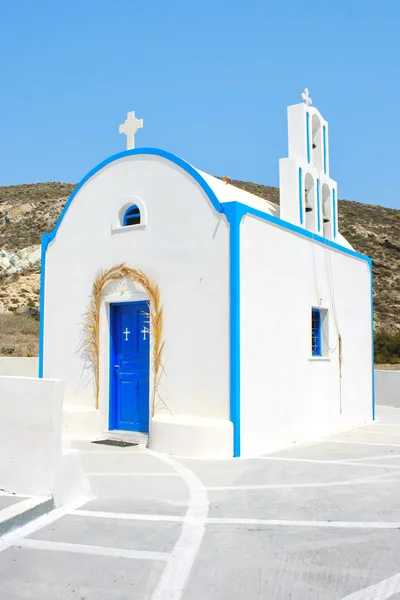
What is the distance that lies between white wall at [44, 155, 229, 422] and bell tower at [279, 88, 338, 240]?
2.45 meters

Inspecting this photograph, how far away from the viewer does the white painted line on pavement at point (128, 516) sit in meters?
5.08

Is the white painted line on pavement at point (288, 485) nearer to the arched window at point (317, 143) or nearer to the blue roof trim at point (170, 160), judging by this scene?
the blue roof trim at point (170, 160)

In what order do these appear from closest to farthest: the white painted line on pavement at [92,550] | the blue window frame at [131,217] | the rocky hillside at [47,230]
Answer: the white painted line on pavement at [92,550] → the blue window frame at [131,217] → the rocky hillside at [47,230]

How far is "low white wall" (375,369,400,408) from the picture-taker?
15414 millimetres

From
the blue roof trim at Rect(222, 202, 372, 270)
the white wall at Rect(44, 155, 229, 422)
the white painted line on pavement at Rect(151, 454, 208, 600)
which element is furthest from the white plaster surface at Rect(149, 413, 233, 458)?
the blue roof trim at Rect(222, 202, 372, 270)

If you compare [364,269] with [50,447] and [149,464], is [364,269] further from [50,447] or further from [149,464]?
[50,447]

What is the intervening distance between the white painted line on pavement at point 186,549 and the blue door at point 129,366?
2913 mm

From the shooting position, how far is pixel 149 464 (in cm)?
741

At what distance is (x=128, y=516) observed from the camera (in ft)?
16.9

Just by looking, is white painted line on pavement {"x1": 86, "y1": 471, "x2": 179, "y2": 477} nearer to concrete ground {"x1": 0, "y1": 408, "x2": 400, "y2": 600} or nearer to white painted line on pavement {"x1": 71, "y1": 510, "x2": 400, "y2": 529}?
concrete ground {"x1": 0, "y1": 408, "x2": 400, "y2": 600}

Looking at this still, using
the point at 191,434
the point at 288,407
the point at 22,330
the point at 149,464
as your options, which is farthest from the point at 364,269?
the point at 22,330

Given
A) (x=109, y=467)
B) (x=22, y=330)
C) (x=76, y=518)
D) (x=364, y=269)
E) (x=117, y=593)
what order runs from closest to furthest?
(x=117, y=593), (x=76, y=518), (x=109, y=467), (x=364, y=269), (x=22, y=330)

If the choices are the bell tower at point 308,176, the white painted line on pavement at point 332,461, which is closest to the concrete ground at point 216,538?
the white painted line on pavement at point 332,461

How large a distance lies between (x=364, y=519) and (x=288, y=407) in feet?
13.7
